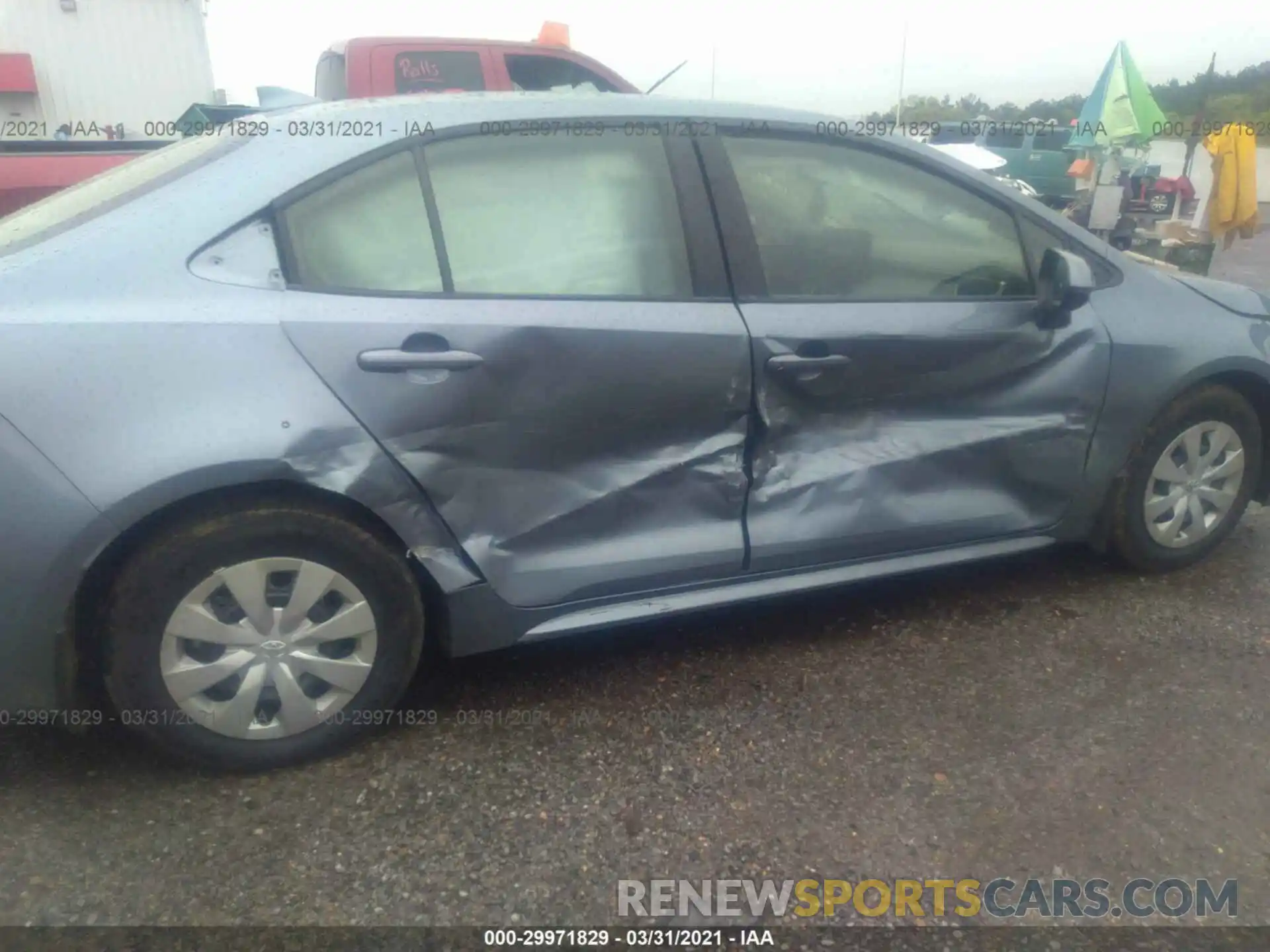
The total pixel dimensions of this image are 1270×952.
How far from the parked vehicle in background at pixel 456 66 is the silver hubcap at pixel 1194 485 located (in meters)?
5.13

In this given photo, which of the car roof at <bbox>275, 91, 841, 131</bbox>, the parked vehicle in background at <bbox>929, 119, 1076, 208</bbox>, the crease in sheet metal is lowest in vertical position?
the parked vehicle in background at <bbox>929, 119, 1076, 208</bbox>

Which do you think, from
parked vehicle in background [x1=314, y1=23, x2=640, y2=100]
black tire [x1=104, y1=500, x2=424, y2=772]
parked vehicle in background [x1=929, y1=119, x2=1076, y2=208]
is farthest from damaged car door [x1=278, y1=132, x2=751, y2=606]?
parked vehicle in background [x1=929, y1=119, x2=1076, y2=208]

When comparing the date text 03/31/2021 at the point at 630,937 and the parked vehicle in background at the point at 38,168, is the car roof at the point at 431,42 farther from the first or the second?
the date text 03/31/2021 at the point at 630,937

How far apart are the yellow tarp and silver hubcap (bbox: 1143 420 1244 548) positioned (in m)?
6.82

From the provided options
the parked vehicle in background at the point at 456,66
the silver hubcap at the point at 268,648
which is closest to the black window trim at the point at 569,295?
the silver hubcap at the point at 268,648

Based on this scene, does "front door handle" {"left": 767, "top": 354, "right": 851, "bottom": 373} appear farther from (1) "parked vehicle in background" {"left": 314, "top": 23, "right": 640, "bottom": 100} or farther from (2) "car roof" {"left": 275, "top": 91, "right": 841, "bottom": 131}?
(1) "parked vehicle in background" {"left": 314, "top": 23, "right": 640, "bottom": 100}

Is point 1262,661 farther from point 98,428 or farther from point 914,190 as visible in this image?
point 98,428

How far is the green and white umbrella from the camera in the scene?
9.12 m

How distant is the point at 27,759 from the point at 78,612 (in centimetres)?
56

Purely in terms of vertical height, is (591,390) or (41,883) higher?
(591,390)

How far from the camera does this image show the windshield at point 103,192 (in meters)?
2.28

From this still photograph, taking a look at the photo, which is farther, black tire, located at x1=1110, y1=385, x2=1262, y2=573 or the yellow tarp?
the yellow tarp

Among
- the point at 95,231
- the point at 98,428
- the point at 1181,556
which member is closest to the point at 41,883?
→ the point at 98,428

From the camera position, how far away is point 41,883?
6.66 feet
